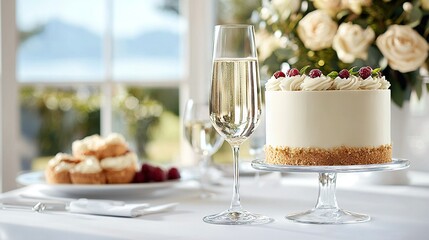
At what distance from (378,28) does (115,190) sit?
81 cm

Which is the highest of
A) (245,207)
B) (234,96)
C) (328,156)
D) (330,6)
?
(330,6)

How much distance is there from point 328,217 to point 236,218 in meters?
0.17

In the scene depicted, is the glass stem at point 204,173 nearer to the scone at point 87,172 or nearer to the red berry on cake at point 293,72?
the scone at point 87,172

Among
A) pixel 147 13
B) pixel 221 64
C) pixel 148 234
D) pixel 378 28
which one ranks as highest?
pixel 147 13

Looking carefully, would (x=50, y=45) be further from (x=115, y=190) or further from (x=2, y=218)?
(x=2, y=218)

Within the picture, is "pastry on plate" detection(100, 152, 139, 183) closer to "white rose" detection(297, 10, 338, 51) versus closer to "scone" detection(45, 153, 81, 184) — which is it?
"scone" detection(45, 153, 81, 184)

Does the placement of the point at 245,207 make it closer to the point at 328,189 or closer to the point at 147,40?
the point at 328,189

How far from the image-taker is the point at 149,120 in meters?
3.71

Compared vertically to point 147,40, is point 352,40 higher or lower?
lower

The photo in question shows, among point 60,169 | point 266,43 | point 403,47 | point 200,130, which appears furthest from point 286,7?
point 60,169

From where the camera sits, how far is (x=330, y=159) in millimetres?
1469

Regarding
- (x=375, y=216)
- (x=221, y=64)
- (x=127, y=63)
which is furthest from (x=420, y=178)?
(x=127, y=63)

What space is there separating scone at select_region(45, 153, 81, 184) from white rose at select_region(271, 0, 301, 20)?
2.35ft

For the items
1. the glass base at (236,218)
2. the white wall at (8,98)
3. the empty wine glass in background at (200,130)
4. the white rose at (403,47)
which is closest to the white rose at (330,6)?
the white rose at (403,47)
